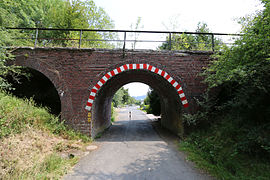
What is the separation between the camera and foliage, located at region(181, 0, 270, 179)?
3855 mm

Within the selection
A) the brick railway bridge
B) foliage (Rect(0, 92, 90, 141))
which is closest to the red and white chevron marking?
the brick railway bridge

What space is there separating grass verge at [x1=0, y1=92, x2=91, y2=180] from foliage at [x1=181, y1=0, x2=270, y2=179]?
15.2ft

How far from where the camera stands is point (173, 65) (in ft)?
24.7

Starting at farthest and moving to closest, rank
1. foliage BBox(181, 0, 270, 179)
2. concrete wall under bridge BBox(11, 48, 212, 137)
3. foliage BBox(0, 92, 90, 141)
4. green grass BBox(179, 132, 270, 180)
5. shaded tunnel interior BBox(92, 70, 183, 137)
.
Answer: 1. shaded tunnel interior BBox(92, 70, 183, 137)
2. concrete wall under bridge BBox(11, 48, 212, 137)
3. foliage BBox(0, 92, 90, 141)
4. foliage BBox(181, 0, 270, 179)
5. green grass BBox(179, 132, 270, 180)

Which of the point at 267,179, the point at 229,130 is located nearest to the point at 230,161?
the point at 267,179

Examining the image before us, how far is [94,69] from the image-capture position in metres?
7.41

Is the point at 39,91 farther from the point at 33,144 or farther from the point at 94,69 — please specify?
the point at 33,144

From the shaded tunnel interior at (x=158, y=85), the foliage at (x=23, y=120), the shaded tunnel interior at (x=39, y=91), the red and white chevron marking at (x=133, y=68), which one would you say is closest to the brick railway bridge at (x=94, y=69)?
the red and white chevron marking at (x=133, y=68)

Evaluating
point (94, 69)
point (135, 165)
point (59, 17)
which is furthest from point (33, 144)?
point (59, 17)

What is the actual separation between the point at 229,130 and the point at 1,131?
8.00 metres

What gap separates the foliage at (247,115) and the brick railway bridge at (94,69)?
1.82m

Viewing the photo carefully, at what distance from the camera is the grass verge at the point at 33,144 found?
3707 mm

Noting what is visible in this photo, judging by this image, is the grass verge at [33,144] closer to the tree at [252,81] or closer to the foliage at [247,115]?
the foliage at [247,115]

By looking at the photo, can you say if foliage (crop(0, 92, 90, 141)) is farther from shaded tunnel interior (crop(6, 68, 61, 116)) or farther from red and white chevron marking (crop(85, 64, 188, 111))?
shaded tunnel interior (crop(6, 68, 61, 116))
